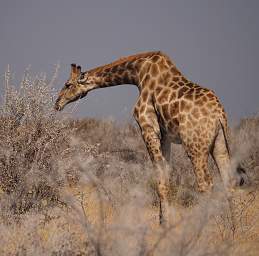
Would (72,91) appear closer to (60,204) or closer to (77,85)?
(77,85)

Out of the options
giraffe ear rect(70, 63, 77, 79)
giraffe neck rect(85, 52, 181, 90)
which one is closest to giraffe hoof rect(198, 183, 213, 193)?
giraffe neck rect(85, 52, 181, 90)

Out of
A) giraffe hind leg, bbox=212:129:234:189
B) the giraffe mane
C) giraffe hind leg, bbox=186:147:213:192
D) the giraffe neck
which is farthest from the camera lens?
the giraffe mane

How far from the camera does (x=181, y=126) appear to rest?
6.23m

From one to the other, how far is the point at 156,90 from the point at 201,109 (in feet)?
3.44

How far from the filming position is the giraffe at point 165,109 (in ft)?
20.0

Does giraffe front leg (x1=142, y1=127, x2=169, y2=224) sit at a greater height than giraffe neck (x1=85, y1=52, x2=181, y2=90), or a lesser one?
lesser

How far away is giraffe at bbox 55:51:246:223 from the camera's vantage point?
6082 millimetres

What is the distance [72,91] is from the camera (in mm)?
8359

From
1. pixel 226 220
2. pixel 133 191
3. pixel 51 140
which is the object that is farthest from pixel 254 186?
pixel 133 191

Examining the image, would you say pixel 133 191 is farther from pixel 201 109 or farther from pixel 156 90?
pixel 156 90

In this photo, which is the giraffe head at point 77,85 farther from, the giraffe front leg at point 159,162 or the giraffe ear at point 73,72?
the giraffe front leg at point 159,162

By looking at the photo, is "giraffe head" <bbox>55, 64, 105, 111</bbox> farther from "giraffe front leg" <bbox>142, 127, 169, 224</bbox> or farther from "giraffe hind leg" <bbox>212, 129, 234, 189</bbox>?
"giraffe hind leg" <bbox>212, 129, 234, 189</bbox>

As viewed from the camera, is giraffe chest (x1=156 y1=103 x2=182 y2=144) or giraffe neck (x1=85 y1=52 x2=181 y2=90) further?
giraffe neck (x1=85 y1=52 x2=181 y2=90)

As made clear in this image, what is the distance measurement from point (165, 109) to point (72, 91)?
92.5 inches
